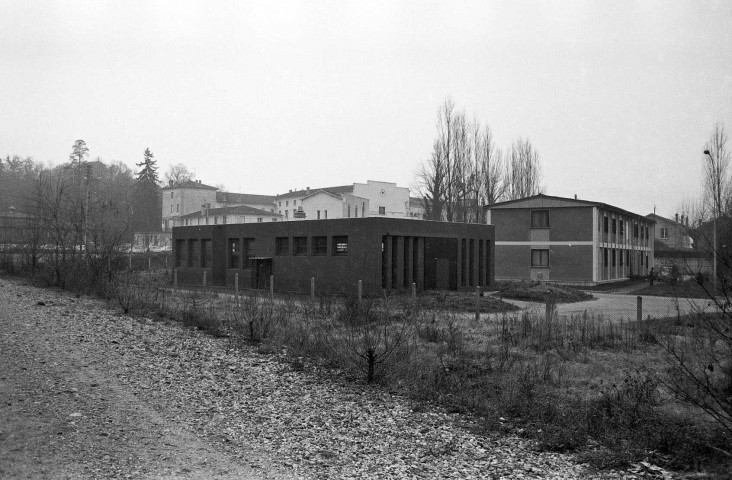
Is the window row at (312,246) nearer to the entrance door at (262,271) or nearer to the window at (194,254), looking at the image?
the entrance door at (262,271)

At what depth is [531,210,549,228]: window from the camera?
44438 mm

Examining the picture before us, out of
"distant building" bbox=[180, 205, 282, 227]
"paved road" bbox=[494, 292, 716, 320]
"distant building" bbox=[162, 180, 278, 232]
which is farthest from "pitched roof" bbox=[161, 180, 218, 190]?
"paved road" bbox=[494, 292, 716, 320]

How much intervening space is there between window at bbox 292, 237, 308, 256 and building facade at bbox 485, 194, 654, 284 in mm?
18101

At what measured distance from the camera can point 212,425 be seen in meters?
7.60

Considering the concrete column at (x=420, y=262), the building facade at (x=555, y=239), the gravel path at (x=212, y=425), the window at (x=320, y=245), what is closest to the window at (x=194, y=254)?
the window at (x=320, y=245)

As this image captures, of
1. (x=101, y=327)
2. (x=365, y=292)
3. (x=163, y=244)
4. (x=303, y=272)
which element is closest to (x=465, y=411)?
(x=101, y=327)

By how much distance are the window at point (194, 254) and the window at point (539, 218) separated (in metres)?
23.5

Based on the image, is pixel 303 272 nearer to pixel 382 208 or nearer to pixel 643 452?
pixel 643 452

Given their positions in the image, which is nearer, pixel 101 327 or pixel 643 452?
pixel 643 452

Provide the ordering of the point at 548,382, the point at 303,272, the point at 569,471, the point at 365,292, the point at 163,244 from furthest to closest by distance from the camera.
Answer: the point at 163,244, the point at 303,272, the point at 365,292, the point at 548,382, the point at 569,471

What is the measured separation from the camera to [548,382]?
33.6 feet

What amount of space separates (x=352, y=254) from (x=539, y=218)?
19672 millimetres

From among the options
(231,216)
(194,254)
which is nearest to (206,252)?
(194,254)

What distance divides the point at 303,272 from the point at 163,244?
53.5 meters
